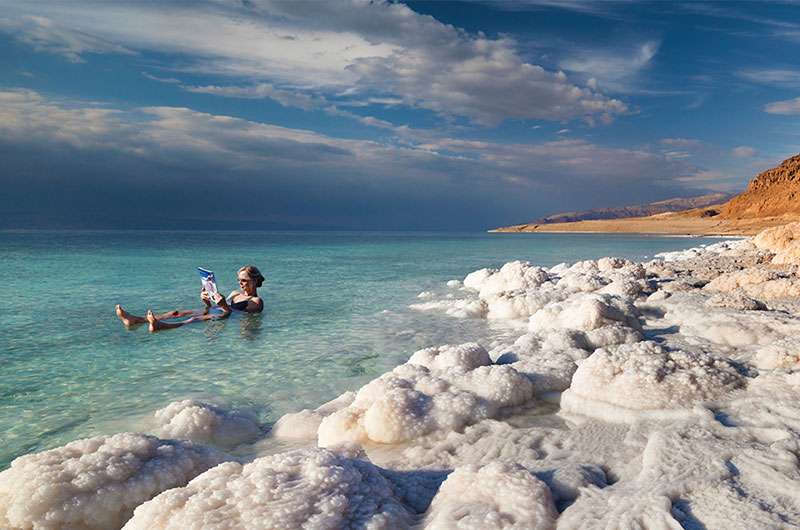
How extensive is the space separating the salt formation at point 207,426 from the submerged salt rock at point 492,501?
265 cm

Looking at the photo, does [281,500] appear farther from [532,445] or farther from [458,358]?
[458,358]

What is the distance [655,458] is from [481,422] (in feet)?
4.56

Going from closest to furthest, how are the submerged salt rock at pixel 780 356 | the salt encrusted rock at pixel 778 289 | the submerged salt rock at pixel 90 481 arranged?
1. the submerged salt rock at pixel 90 481
2. the submerged salt rock at pixel 780 356
3. the salt encrusted rock at pixel 778 289

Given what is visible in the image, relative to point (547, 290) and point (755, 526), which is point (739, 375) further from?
point (547, 290)

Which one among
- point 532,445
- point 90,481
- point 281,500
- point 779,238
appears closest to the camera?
point 281,500

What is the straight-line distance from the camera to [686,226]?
90500 mm

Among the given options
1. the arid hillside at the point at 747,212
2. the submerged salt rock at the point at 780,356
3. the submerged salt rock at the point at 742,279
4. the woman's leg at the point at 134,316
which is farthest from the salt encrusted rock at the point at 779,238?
the arid hillside at the point at 747,212

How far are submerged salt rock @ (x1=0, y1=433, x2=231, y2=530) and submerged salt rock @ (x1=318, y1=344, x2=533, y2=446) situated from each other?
127cm

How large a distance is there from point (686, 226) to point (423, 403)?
4125 inches

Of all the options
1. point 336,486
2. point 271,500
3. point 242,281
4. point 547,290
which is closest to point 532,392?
point 336,486

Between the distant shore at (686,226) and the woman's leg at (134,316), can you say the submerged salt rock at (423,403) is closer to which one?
the woman's leg at (134,316)

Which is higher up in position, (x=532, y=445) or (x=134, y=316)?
(x=532, y=445)

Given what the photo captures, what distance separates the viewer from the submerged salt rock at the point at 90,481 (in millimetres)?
2471

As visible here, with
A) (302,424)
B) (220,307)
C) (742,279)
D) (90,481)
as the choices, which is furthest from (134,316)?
(742,279)
